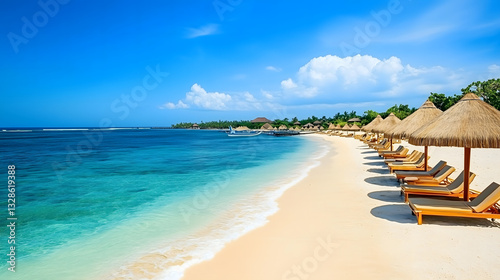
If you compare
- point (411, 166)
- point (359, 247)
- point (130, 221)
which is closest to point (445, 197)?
point (359, 247)

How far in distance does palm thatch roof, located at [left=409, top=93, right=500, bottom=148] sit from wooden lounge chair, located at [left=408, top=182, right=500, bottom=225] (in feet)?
2.73

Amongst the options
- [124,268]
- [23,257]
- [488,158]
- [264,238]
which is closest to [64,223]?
[23,257]

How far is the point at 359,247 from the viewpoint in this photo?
4.31m

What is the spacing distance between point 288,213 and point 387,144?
1371 cm

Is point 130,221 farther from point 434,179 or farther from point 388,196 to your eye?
point 434,179

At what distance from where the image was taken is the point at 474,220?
5.08 meters

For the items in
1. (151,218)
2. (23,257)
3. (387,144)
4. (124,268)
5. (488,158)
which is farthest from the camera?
(387,144)

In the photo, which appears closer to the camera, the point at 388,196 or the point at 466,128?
the point at 466,128

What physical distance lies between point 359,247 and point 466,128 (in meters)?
3.15

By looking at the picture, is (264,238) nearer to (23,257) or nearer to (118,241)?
(118,241)

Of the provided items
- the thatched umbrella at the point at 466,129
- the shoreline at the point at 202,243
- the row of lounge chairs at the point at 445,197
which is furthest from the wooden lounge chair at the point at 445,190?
the shoreline at the point at 202,243

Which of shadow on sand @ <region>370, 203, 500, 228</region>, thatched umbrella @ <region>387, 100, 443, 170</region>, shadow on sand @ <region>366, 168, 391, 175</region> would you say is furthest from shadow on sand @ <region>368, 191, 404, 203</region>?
shadow on sand @ <region>366, 168, 391, 175</region>

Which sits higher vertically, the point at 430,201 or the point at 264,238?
the point at 430,201

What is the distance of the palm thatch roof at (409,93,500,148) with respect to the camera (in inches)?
194
